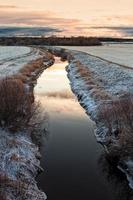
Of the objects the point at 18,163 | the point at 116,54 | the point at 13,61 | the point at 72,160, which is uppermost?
the point at 18,163

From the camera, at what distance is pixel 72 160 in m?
17.1

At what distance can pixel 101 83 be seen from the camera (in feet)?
109

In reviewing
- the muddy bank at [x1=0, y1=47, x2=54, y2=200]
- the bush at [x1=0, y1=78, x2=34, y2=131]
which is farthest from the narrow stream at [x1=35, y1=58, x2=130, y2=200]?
the bush at [x1=0, y1=78, x2=34, y2=131]

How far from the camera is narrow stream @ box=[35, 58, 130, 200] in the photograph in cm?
1430

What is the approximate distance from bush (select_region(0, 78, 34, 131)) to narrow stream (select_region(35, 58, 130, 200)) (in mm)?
1329

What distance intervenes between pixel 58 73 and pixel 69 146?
93.7 feet

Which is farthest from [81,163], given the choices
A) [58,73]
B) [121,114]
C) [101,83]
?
[58,73]

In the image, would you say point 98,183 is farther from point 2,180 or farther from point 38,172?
point 2,180


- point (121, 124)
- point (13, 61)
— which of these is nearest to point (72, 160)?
point (121, 124)

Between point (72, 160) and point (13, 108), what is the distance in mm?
3533

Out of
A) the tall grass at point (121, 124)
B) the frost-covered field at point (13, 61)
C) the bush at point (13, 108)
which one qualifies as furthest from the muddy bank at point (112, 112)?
the frost-covered field at point (13, 61)

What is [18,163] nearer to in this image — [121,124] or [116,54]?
[121,124]

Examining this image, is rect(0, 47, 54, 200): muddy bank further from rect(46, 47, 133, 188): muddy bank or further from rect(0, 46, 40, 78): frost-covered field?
rect(0, 46, 40, 78): frost-covered field

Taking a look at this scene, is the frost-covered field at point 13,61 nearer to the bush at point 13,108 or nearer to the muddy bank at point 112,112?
the muddy bank at point 112,112
